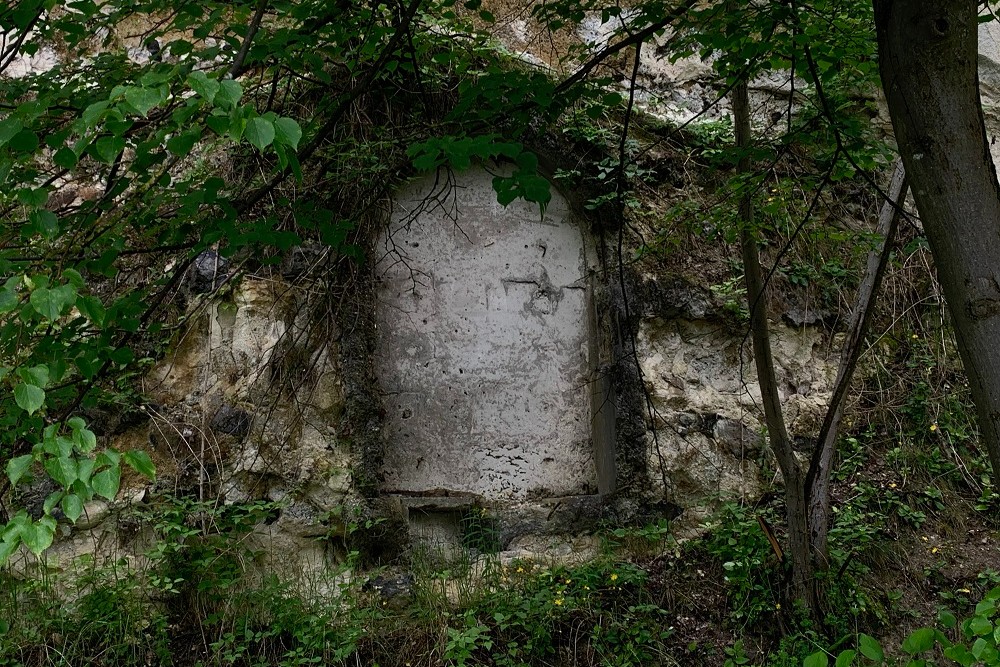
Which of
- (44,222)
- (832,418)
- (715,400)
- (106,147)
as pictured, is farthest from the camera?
(715,400)

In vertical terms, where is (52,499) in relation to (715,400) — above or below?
below

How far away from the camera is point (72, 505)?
5.13ft

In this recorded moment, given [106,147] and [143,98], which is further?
[106,147]

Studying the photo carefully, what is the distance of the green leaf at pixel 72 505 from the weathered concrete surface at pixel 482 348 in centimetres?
331

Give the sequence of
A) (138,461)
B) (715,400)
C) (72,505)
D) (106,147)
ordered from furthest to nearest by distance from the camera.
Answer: (715,400), (106,147), (138,461), (72,505)

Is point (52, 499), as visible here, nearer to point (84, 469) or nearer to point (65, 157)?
point (84, 469)

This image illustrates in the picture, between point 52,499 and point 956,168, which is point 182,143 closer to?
point 52,499

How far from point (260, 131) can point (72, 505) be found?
0.83 meters

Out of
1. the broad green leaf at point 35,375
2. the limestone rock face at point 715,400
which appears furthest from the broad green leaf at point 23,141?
the limestone rock face at point 715,400

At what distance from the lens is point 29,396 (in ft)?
5.39

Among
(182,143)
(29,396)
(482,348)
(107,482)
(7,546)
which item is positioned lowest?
(7,546)

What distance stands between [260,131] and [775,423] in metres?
3.22

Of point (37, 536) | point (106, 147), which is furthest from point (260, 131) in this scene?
point (37, 536)

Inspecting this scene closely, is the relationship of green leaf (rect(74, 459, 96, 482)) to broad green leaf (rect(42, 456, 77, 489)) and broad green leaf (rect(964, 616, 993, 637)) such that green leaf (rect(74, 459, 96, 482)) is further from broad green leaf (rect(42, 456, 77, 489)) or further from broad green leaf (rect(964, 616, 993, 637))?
broad green leaf (rect(964, 616, 993, 637))
